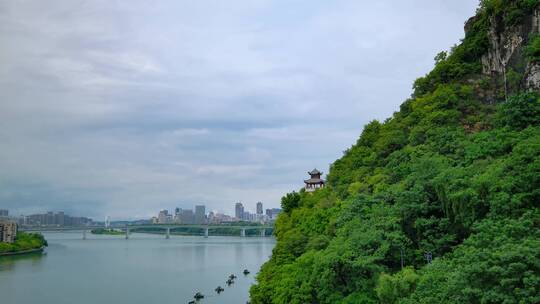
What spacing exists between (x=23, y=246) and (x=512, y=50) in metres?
65.2

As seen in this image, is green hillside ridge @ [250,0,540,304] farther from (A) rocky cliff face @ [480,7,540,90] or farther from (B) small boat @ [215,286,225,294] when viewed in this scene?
(B) small boat @ [215,286,225,294]

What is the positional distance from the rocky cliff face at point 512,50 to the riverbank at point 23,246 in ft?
197

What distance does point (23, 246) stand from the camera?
65.9 meters

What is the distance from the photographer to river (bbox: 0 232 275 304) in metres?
34.9

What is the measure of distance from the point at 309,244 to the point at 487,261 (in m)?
11.2

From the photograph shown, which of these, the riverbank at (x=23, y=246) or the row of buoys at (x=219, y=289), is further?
the riverbank at (x=23, y=246)

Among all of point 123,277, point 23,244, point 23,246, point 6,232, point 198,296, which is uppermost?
point 6,232

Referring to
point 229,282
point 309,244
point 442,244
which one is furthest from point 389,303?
point 229,282

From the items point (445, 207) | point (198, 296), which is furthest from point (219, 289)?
point (445, 207)

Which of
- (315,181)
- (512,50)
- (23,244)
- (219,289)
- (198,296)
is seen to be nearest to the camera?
(512,50)

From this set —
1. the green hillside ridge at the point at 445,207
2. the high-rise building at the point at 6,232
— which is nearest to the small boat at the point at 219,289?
the green hillside ridge at the point at 445,207

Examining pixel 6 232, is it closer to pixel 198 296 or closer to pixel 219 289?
pixel 219 289

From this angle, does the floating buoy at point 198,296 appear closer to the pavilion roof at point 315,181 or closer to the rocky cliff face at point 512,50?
the pavilion roof at point 315,181

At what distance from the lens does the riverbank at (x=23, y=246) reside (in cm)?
6128
